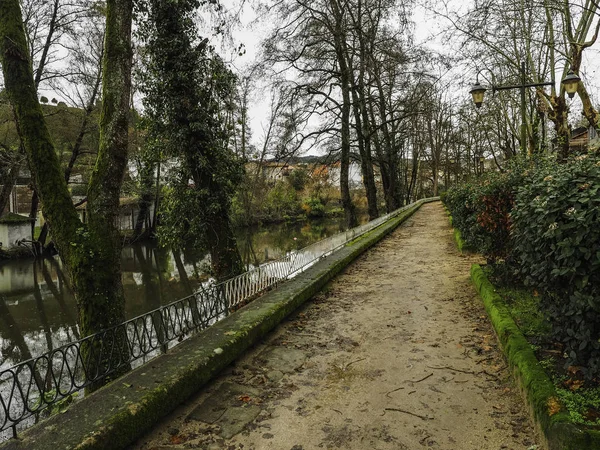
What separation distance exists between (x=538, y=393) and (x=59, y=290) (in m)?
15.3

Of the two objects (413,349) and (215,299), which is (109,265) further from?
(413,349)

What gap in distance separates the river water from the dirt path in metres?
6.13

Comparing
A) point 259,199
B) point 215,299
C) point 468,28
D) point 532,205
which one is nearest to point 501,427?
point 532,205

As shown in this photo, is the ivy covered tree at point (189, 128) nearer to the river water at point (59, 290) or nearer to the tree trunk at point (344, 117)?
the river water at point (59, 290)

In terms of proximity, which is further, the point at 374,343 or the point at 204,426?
the point at 374,343

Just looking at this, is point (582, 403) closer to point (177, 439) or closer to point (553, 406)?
point (553, 406)

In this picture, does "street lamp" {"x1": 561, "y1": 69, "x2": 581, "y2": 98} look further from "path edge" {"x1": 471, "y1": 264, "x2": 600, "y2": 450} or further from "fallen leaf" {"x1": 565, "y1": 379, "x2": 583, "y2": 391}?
"fallen leaf" {"x1": 565, "y1": 379, "x2": 583, "y2": 391}

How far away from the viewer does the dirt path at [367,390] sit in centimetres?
285

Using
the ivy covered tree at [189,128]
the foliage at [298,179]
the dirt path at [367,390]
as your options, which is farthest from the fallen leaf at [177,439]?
the foliage at [298,179]

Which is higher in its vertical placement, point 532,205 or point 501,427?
point 532,205

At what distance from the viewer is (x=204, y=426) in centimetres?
308

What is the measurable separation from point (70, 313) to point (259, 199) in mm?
25086

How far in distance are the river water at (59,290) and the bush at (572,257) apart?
8347 mm

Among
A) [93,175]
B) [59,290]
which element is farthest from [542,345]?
[59,290]
